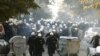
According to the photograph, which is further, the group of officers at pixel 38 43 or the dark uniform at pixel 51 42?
the dark uniform at pixel 51 42

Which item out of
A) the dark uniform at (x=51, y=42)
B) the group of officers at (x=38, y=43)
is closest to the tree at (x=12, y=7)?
the group of officers at (x=38, y=43)

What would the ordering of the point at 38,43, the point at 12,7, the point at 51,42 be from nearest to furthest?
1. the point at 12,7
2. the point at 38,43
3. the point at 51,42

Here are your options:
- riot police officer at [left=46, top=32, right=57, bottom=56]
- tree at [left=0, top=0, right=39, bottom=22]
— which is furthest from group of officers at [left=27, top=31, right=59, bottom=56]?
tree at [left=0, top=0, right=39, bottom=22]

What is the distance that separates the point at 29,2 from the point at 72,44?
4005mm

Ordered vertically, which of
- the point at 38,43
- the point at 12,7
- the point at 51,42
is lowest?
the point at 51,42

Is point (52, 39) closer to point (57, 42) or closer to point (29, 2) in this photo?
point (57, 42)

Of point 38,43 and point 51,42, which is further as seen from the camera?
point 51,42

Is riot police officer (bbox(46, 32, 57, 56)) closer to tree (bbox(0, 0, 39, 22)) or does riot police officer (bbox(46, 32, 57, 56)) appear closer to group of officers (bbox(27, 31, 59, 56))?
group of officers (bbox(27, 31, 59, 56))

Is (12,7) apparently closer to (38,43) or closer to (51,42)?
(38,43)

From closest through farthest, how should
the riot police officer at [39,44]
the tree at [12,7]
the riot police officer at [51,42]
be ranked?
the tree at [12,7]
the riot police officer at [39,44]
the riot police officer at [51,42]

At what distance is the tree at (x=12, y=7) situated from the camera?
19.4 m

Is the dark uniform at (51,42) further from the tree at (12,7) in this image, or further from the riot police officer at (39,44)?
the tree at (12,7)

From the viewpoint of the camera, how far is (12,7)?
2028 centimetres

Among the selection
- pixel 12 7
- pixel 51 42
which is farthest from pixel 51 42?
pixel 12 7
